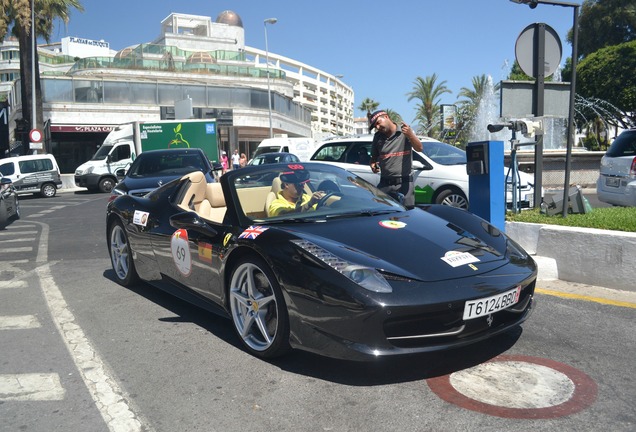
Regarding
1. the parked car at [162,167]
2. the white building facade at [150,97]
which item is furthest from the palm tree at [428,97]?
the parked car at [162,167]

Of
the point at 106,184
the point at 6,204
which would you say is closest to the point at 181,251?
the point at 6,204

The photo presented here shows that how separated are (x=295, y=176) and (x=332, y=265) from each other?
59.0 inches

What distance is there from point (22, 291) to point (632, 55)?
43894 mm

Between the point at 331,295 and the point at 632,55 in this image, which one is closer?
the point at 331,295

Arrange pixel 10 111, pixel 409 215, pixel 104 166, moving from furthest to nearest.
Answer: pixel 10 111 → pixel 104 166 → pixel 409 215

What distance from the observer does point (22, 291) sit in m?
6.23

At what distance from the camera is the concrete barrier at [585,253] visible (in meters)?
5.30

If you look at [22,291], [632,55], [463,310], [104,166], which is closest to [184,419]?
[463,310]

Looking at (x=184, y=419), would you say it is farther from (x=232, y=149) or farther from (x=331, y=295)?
(x=232, y=149)

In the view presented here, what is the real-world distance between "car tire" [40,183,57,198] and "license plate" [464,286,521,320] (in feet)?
78.3

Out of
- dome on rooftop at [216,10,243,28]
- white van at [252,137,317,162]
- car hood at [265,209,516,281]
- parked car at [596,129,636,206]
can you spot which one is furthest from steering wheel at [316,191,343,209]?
dome on rooftop at [216,10,243,28]

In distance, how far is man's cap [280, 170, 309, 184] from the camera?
15.2 feet

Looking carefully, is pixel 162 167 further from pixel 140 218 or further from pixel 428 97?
pixel 428 97

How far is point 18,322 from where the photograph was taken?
16.4ft
